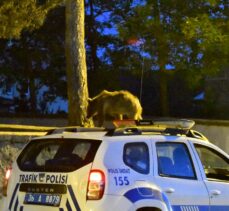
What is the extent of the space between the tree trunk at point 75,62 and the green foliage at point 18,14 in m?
1.12

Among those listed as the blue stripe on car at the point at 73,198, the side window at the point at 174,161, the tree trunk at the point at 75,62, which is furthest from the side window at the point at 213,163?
the tree trunk at the point at 75,62

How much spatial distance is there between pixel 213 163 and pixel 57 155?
2.44 meters

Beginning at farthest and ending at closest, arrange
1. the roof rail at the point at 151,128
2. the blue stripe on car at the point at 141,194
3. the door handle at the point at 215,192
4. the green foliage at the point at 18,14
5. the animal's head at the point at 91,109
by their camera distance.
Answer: the animal's head at the point at 91,109 < the green foliage at the point at 18,14 < the door handle at the point at 215,192 < the roof rail at the point at 151,128 < the blue stripe on car at the point at 141,194

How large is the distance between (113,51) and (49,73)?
9.95ft

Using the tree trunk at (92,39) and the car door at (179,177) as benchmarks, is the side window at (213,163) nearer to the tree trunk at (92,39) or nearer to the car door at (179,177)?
the car door at (179,177)

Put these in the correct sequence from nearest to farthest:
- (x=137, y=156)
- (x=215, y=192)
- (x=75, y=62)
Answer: (x=137, y=156) < (x=215, y=192) < (x=75, y=62)

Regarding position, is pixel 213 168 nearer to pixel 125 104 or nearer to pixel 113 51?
pixel 125 104

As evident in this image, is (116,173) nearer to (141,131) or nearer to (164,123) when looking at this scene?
(141,131)

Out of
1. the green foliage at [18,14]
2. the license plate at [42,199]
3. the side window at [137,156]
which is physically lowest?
the license plate at [42,199]

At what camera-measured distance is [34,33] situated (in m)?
24.2

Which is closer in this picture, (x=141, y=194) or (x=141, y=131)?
(x=141, y=194)

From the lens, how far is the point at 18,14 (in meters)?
13.6

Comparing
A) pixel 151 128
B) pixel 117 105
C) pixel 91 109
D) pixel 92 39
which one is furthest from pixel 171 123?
pixel 92 39

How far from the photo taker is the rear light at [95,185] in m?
6.30
